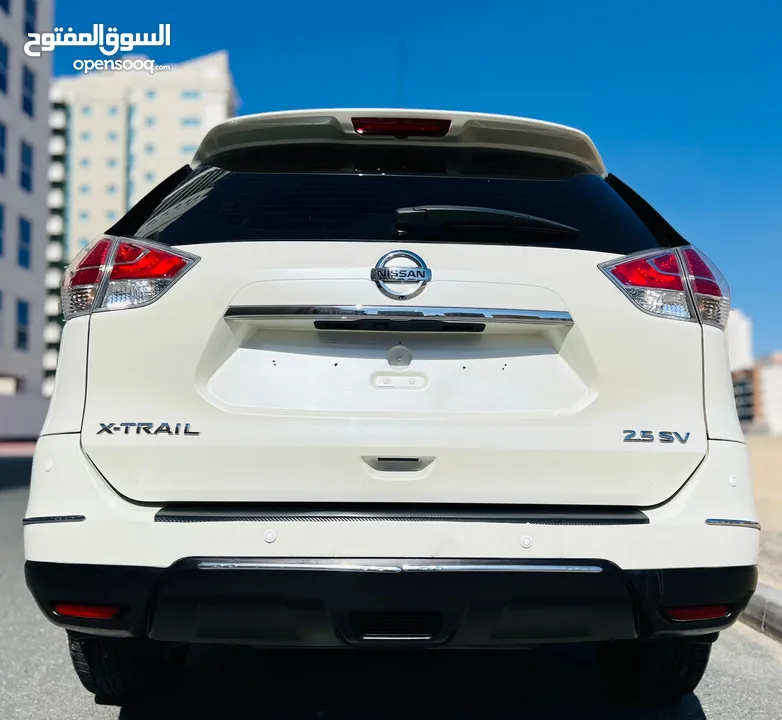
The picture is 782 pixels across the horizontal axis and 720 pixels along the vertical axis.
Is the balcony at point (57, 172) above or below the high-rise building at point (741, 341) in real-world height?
above

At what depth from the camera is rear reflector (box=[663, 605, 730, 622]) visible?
2.28 m

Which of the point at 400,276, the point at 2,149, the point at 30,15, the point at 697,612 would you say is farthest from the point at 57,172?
the point at 697,612

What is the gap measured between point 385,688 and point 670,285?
5.88ft

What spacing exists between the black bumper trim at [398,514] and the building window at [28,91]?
43.4 m

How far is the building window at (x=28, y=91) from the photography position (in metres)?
41.1

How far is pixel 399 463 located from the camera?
7.36 feet

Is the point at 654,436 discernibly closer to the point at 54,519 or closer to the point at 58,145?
the point at 54,519

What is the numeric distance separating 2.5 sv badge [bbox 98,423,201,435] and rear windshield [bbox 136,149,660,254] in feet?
1.63

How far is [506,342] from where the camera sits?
237 centimetres

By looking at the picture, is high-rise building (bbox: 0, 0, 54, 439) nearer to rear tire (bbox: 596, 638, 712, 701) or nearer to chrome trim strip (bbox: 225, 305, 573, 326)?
rear tire (bbox: 596, 638, 712, 701)

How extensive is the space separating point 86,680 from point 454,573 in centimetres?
139

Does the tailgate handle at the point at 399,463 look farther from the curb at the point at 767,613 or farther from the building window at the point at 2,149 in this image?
the building window at the point at 2,149

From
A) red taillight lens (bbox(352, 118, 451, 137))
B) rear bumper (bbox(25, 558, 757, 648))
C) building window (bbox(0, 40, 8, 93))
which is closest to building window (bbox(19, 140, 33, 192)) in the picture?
building window (bbox(0, 40, 8, 93))

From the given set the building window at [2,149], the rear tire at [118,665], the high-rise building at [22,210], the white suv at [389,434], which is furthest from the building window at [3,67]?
the white suv at [389,434]
